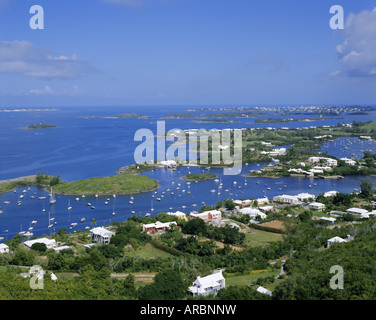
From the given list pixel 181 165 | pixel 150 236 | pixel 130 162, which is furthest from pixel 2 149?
pixel 150 236

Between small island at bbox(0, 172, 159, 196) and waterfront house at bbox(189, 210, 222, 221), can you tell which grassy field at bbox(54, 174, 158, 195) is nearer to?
small island at bbox(0, 172, 159, 196)

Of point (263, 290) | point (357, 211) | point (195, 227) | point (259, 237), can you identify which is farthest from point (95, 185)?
point (263, 290)

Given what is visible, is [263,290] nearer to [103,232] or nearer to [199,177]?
[103,232]

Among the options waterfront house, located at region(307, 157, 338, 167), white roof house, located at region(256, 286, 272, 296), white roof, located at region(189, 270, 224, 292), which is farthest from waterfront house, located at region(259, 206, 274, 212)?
waterfront house, located at region(307, 157, 338, 167)

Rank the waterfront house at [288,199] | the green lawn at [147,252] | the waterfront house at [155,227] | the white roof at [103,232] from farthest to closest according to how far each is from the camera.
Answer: the waterfront house at [288,199] → the waterfront house at [155,227] → the white roof at [103,232] → the green lawn at [147,252]

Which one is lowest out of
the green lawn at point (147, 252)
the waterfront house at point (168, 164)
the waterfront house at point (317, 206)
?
the green lawn at point (147, 252)

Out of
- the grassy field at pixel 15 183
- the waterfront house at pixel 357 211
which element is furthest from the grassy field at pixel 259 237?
the grassy field at pixel 15 183

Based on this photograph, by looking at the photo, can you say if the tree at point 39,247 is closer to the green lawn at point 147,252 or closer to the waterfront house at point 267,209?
the green lawn at point 147,252
